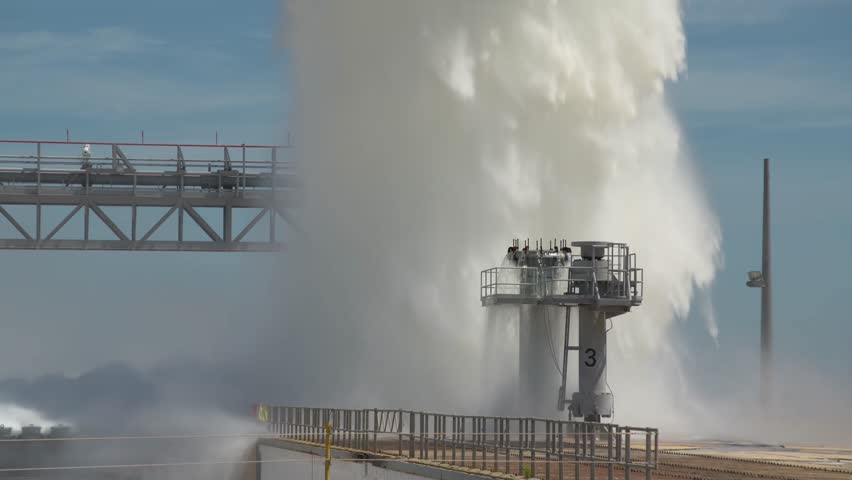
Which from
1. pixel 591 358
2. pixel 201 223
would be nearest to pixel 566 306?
pixel 591 358

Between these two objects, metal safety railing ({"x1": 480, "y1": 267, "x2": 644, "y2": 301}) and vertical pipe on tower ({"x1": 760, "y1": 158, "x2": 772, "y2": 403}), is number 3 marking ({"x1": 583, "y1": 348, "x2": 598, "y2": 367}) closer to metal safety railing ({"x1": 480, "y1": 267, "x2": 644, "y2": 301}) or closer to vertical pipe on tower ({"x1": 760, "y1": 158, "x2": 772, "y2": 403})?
metal safety railing ({"x1": 480, "y1": 267, "x2": 644, "y2": 301})

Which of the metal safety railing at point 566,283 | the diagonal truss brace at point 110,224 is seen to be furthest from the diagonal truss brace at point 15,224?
the metal safety railing at point 566,283

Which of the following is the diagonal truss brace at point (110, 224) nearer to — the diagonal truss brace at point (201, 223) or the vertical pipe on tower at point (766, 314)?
the diagonal truss brace at point (201, 223)

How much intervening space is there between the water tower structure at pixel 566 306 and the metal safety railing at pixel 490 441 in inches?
66.2

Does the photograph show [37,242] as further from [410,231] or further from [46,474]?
[410,231]

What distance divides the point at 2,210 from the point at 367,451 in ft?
136

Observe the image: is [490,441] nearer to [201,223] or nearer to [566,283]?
[566,283]

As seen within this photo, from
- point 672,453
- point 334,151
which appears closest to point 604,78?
point 334,151

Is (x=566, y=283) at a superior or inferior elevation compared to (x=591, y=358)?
superior

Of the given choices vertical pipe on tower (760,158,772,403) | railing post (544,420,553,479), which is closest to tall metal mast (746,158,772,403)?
vertical pipe on tower (760,158,772,403)

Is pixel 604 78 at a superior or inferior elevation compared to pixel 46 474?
superior

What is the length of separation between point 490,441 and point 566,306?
879 centimetres

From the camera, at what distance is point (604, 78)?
59750 millimetres

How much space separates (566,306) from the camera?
1742 inches
